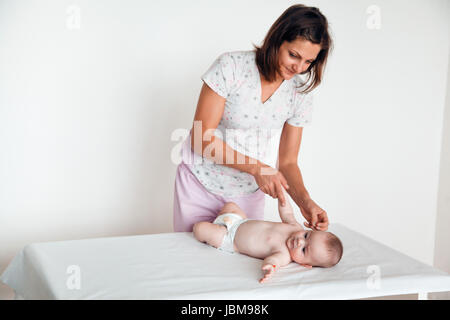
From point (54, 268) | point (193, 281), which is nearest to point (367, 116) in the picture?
point (193, 281)

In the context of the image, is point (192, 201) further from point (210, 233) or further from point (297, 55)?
point (297, 55)

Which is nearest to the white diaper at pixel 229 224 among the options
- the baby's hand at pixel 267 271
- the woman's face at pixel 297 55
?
the baby's hand at pixel 267 271

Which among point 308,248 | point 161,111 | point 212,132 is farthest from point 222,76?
point 161,111

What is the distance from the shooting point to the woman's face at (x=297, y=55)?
1.62 metres

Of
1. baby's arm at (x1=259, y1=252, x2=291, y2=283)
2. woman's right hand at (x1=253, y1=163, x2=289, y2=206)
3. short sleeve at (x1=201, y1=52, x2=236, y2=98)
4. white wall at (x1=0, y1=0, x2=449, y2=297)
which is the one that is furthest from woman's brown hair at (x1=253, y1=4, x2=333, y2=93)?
white wall at (x1=0, y1=0, x2=449, y2=297)

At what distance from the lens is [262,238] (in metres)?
1.64

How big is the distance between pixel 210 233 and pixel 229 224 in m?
0.08

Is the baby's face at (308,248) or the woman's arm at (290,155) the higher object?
the woman's arm at (290,155)

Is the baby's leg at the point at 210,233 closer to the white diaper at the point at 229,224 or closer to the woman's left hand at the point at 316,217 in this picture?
the white diaper at the point at 229,224

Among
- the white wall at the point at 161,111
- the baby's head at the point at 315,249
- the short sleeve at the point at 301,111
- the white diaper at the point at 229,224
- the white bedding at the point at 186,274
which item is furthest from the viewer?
the white wall at the point at 161,111

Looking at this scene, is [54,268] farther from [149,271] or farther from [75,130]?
[75,130]

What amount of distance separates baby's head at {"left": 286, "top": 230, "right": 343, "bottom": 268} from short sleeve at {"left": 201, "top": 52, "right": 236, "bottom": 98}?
1.94ft

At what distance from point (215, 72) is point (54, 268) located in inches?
34.2
